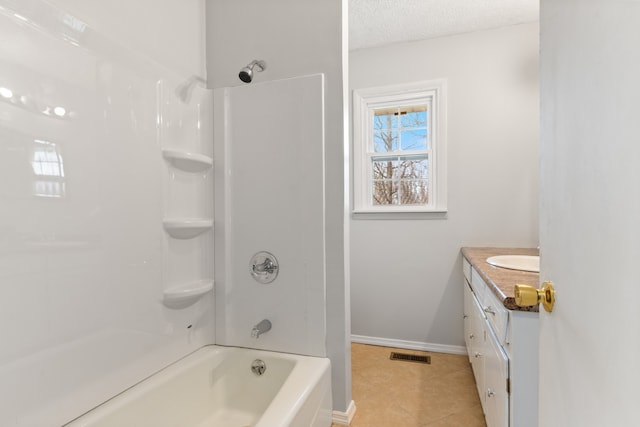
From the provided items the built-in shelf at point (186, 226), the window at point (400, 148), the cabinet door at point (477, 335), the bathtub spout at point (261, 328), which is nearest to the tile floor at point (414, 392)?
the cabinet door at point (477, 335)

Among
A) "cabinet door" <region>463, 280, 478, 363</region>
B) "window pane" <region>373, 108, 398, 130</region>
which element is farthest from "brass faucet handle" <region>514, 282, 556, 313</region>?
"window pane" <region>373, 108, 398, 130</region>

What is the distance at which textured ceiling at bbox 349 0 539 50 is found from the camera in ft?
7.52

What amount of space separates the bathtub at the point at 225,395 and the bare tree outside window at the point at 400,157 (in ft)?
5.48

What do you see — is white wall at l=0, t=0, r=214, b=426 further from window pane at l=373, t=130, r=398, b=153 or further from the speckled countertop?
window pane at l=373, t=130, r=398, b=153

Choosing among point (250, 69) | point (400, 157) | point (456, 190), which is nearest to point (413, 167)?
point (400, 157)

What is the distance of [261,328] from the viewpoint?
5.90 ft

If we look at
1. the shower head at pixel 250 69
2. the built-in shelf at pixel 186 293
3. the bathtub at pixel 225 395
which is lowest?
the bathtub at pixel 225 395

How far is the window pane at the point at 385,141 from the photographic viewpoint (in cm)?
291

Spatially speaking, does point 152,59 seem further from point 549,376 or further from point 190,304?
point 549,376

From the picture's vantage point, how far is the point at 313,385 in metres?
1.49

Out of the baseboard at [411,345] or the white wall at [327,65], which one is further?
the baseboard at [411,345]

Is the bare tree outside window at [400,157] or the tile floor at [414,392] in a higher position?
the bare tree outside window at [400,157]

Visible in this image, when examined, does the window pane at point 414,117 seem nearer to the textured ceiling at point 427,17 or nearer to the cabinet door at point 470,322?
the textured ceiling at point 427,17

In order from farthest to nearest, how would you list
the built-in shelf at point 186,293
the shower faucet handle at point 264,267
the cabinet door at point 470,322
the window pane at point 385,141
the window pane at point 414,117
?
the window pane at point 385,141 → the window pane at point 414,117 → the cabinet door at point 470,322 → the shower faucet handle at point 264,267 → the built-in shelf at point 186,293
